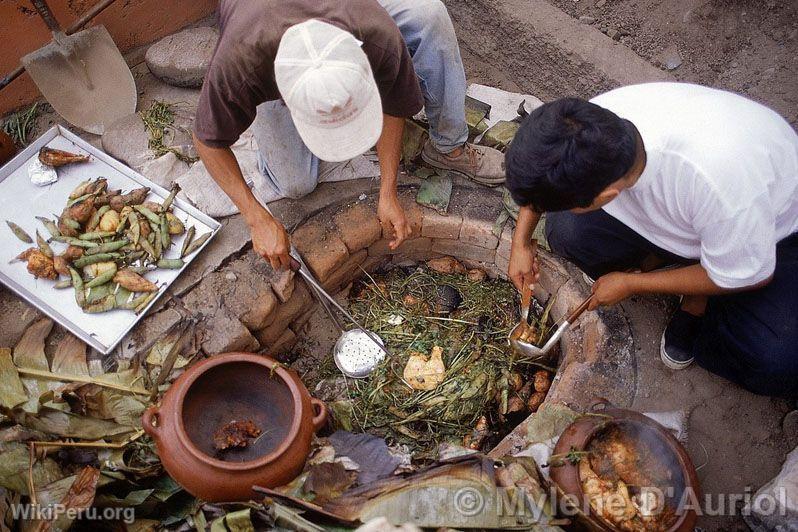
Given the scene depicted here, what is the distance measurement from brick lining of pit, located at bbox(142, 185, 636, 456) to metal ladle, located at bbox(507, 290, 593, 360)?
0.13 meters

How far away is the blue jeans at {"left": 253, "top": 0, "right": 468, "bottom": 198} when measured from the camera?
2.82m

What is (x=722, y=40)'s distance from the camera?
3.64m

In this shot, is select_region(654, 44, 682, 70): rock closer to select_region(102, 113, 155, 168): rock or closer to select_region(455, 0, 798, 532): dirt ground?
select_region(455, 0, 798, 532): dirt ground

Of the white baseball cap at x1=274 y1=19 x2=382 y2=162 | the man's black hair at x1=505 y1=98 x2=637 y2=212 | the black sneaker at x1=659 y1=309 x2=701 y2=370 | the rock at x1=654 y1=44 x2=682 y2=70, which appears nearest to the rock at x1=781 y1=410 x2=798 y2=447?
the black sneaker at x1=659 y1=309 x2=701 y2=370

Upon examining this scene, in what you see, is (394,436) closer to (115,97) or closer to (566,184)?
(566,184)

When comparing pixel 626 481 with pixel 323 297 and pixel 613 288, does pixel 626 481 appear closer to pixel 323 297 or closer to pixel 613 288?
pixel 613 288

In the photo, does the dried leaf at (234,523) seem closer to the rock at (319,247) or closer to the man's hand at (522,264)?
the rock at (319,247)

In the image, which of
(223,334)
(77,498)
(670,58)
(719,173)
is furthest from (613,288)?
(77,498)

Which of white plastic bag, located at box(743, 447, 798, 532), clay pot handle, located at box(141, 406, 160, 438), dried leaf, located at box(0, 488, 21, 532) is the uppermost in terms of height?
clay pot handle, located at box(141, 406, 160, 438)

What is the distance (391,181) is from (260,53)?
0.90 metres

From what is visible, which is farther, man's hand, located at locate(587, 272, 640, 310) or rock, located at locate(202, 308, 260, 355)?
rock, located at locate(202, 308, 260, 355)

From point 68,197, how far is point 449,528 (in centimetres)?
247

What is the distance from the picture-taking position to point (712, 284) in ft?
7.51

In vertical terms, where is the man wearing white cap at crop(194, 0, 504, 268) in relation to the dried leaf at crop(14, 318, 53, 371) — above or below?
above
